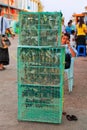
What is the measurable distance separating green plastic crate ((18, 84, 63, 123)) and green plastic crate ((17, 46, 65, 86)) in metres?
0.12

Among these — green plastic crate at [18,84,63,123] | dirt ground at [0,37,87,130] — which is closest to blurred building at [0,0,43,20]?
dirt ground at [0,37,87,130]

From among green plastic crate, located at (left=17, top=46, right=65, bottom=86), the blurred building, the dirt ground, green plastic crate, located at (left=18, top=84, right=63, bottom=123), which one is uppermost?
the blurred building

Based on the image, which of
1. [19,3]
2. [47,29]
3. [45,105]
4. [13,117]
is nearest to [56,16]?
[47,29]

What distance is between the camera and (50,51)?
5590 millimetres

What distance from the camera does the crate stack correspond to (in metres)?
5.61

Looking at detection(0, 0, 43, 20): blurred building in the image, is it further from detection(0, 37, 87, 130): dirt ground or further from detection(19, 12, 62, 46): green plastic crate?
detection(19, 12, 62, 46): green plastic crate

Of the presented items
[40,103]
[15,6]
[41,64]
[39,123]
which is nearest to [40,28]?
[41,64]

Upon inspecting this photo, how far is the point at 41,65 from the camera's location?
5664 millimetres

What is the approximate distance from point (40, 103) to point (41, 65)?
64cm

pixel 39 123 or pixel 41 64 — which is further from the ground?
pixel 41 64

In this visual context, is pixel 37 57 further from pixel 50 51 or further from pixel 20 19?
pixel 20 19

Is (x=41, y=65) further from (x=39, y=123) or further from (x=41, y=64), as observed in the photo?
(x=39, y=123)

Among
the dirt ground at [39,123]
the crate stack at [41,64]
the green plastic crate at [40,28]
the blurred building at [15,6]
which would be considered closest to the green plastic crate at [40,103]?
the crate stack at [41,64]

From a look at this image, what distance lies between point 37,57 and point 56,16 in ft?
2.30
